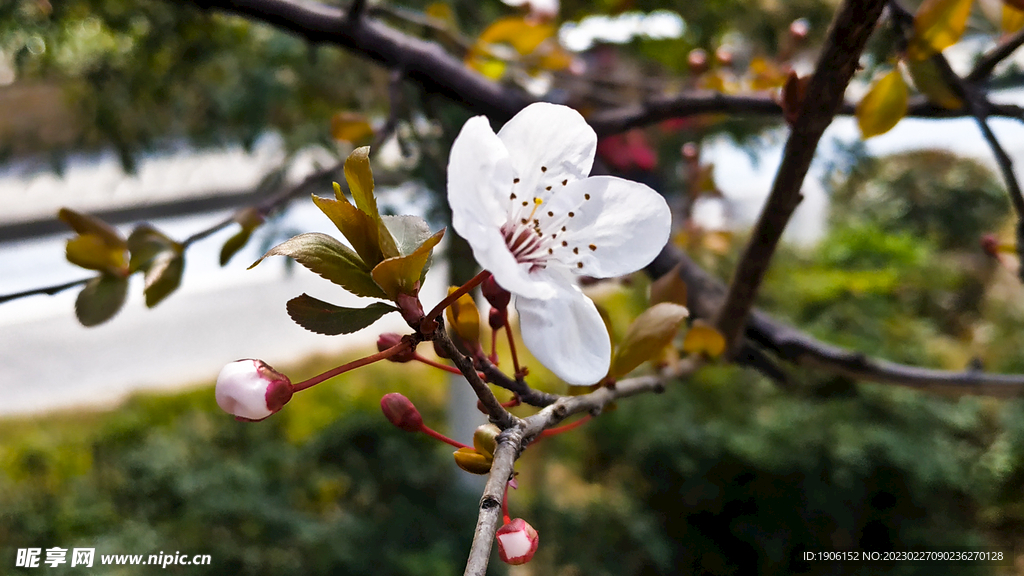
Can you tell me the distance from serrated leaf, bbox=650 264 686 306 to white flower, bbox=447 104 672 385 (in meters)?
0.14

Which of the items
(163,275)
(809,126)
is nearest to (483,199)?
(809,126)

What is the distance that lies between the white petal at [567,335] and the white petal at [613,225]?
15 millimetres

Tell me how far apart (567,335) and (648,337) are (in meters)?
0.09

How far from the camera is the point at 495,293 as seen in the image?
0.20 meters

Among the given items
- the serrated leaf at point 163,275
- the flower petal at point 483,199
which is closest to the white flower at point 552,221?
the flower petal at point 483,199

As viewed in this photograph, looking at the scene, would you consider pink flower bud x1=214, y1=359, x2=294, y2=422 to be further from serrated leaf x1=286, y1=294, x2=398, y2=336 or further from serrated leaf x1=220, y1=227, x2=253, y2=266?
serrated leaf x1=220, y1=227, x2=253, y2=266

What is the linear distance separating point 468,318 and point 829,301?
1.30 m

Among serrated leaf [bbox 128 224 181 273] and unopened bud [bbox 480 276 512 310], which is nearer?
unopened bud [bbox 480 276 512 310]

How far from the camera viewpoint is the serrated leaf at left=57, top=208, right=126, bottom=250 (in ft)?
1.15

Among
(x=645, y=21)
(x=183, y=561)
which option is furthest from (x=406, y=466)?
(x=645, y=21)

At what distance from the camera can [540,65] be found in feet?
1.97

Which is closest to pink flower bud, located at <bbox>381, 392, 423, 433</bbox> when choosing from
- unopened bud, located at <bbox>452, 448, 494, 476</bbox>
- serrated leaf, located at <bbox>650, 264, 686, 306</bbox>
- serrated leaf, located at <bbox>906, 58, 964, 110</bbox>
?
unopened bud, located at <bbox>452, 448, 494, 476</bbox>

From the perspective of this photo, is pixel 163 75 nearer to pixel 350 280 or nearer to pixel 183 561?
pixel 183 561

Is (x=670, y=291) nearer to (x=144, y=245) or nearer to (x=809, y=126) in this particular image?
(x=809, y=126)
